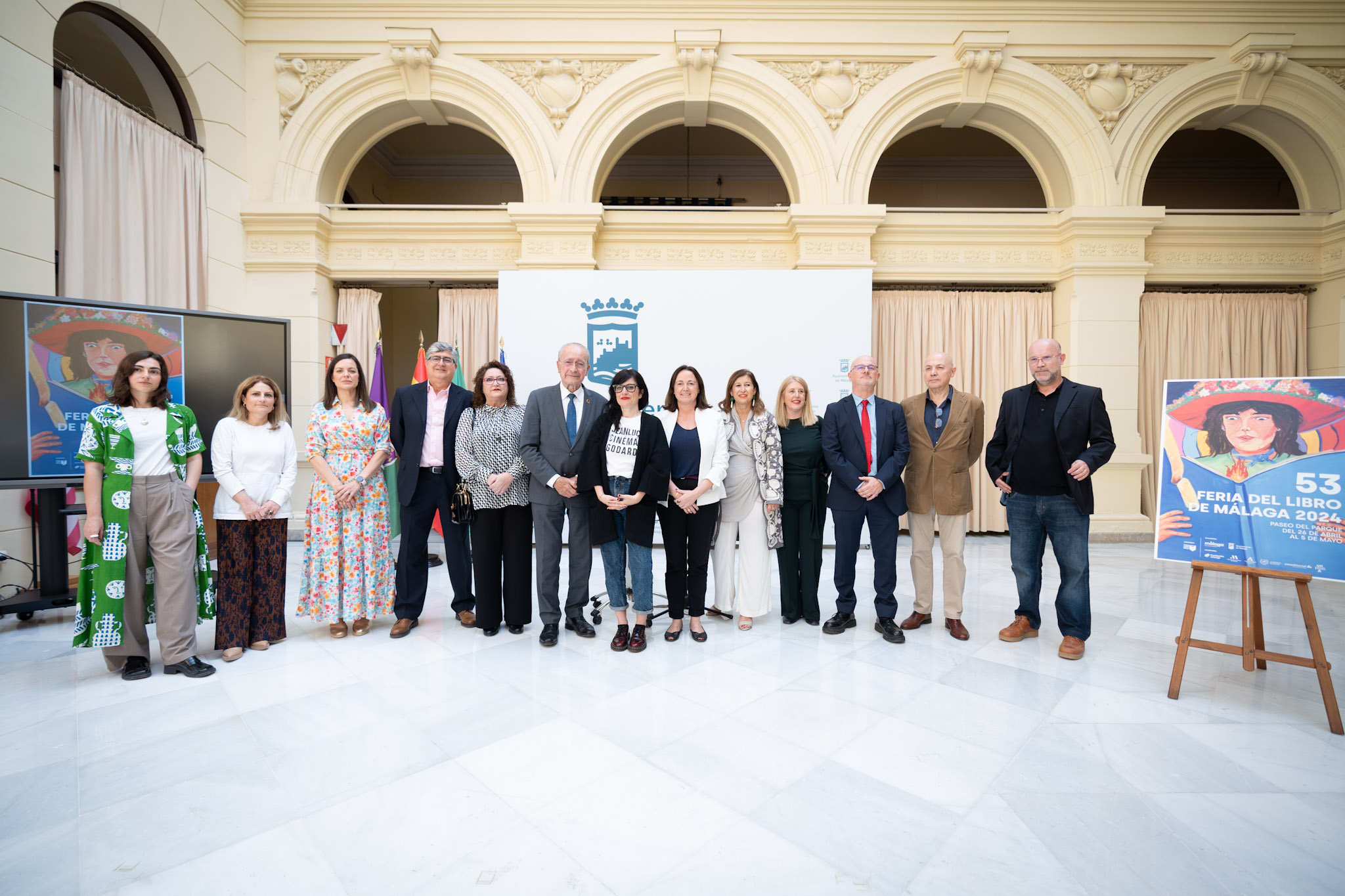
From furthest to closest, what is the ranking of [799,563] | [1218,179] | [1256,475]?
[1218,179]
[799,563]
[1256,475]

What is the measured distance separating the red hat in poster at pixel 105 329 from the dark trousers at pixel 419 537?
1.49 m

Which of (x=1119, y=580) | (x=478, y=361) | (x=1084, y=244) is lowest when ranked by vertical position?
(x=1119, y=580)

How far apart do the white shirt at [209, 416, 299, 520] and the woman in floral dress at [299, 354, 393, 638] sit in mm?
141

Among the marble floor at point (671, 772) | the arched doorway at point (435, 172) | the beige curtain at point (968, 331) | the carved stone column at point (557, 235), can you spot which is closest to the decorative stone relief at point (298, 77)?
the arched doorway at point (435, 172)

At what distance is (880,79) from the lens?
18.5ft

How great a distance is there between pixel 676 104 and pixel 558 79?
113 cm

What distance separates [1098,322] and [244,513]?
6.88m

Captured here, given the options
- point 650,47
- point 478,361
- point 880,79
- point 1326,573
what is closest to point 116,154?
point 478,361

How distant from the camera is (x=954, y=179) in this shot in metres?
7.98

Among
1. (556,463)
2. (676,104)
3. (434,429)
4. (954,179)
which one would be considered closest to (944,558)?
(556,463)

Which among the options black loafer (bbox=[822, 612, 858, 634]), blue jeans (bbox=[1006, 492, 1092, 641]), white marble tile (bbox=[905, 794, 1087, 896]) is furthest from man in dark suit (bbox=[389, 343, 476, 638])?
blue jeans (bbox=[1006, 492, 1092, 641])

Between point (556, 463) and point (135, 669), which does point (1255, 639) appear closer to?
point (556, 463)

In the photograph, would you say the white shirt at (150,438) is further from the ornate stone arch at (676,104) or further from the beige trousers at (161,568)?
the ornate stone arch at (676,104)

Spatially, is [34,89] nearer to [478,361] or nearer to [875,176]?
[478,361]
